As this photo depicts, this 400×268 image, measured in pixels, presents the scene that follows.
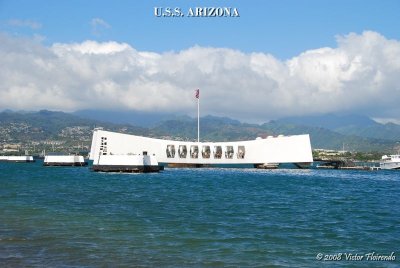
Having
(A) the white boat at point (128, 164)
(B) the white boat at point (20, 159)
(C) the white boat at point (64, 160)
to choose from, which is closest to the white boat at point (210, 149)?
(A) the white boat at point (128, 164)

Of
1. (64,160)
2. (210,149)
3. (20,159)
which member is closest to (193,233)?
(210,149)

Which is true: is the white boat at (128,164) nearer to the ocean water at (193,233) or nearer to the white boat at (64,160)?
the ocean water at (193,233)

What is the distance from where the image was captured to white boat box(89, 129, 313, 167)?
338 feet

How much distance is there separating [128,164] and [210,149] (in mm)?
30440

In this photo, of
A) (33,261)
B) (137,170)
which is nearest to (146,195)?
(33,261)

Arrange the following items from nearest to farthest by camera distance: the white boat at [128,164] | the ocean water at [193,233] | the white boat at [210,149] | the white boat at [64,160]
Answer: the ocean water at [193,233], the white boat at [128,164], the white boat at [210,149], the white boat at [64,160]

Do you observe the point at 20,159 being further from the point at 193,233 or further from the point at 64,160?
the point at 193,233

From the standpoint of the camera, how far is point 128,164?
81.1 metres

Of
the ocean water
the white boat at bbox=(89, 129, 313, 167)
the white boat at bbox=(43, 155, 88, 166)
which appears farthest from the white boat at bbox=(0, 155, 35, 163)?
the ocean water

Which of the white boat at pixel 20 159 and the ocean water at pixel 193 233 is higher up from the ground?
the white boat at pixel 20 159

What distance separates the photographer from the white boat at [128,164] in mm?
80750

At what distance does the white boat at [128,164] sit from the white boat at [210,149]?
57.1 feet

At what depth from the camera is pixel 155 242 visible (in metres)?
20.0

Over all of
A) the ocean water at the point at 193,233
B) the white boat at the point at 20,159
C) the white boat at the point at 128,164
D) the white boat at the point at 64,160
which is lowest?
the ocean water at the point at 193,233
